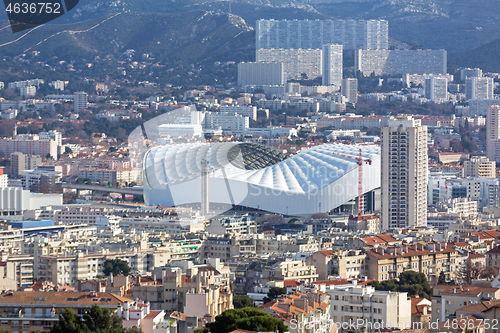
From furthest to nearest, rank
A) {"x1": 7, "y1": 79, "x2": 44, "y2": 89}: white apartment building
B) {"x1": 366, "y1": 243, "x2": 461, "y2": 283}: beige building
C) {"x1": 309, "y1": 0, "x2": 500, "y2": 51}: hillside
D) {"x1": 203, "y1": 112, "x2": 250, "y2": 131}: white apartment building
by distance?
{"x1": 309, "y1": 0, "x2": 500, "y2": 51}: hillside, {"x1": 7, "y1": 79, "x2": 44, "y2": 89}: white apartment building, {"x1": 203, "y1": 112, "x2": 250, "y2": 131}: white apartment building, {"x1": 366, "y1": 243, "x2": 461, "y2": 283}: beige building

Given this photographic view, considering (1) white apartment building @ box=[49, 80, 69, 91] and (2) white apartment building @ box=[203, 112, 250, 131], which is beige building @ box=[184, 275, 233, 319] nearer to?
(2) white apartment building @ box=[203, 112, 250, 131]

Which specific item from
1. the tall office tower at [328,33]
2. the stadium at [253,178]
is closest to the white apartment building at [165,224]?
the stadium at [253,178]

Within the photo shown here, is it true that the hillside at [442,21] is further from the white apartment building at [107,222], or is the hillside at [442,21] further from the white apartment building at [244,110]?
the white apartment building at [107,222]

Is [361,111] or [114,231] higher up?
[361,111]

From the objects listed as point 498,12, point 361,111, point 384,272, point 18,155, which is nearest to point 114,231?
point 384,272

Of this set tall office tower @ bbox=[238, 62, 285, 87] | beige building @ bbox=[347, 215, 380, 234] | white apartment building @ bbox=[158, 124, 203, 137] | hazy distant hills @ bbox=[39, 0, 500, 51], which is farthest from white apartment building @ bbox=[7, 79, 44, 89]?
beige building @ bbox=[347, 215, 380, 234]

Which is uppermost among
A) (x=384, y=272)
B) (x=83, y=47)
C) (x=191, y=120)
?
(x=83, y=47)

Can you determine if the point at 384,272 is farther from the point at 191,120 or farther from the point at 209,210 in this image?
the point at 191,120
